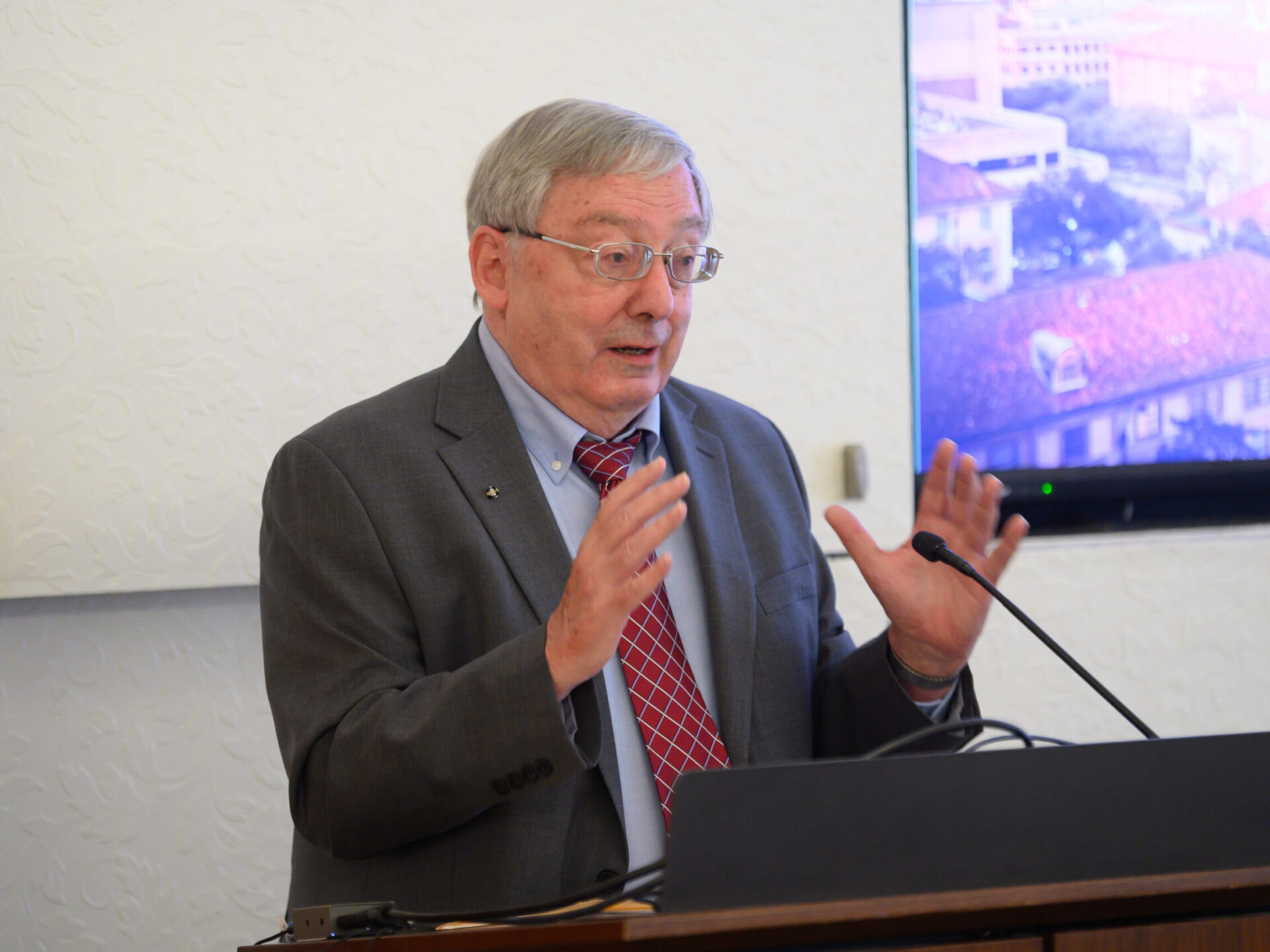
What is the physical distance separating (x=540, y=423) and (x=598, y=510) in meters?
0.16

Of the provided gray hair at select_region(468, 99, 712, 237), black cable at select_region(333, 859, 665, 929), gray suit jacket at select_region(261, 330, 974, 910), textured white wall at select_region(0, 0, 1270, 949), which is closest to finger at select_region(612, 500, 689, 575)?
gray suit jacket at select_region(261, 330, 974, 910)

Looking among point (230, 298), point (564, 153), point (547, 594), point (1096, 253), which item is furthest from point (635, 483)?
point (1096, 253)

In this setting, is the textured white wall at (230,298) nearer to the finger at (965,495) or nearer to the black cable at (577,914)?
the finger at (965,495)

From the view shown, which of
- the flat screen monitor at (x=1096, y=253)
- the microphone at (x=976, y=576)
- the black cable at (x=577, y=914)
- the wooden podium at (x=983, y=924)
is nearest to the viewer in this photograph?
the wooden podium at (x=983, y=924)

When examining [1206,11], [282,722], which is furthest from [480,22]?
[1206,11]

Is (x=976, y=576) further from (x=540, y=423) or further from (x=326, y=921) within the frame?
(x=326, y=921)

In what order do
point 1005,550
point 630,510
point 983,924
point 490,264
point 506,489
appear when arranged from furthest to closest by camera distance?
point 490,264 → point 506,489 → point 1005,550 → point 630,510 → point 983,924

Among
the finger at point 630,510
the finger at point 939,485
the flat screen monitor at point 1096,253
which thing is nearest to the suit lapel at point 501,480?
the finger at point 630,510

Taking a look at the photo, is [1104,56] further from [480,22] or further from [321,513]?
[321,513]

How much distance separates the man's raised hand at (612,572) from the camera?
99 cm

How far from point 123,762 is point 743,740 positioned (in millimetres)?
1256

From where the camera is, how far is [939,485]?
1.31 meters

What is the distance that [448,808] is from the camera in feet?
3.69

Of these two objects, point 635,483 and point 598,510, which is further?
point 598,510
